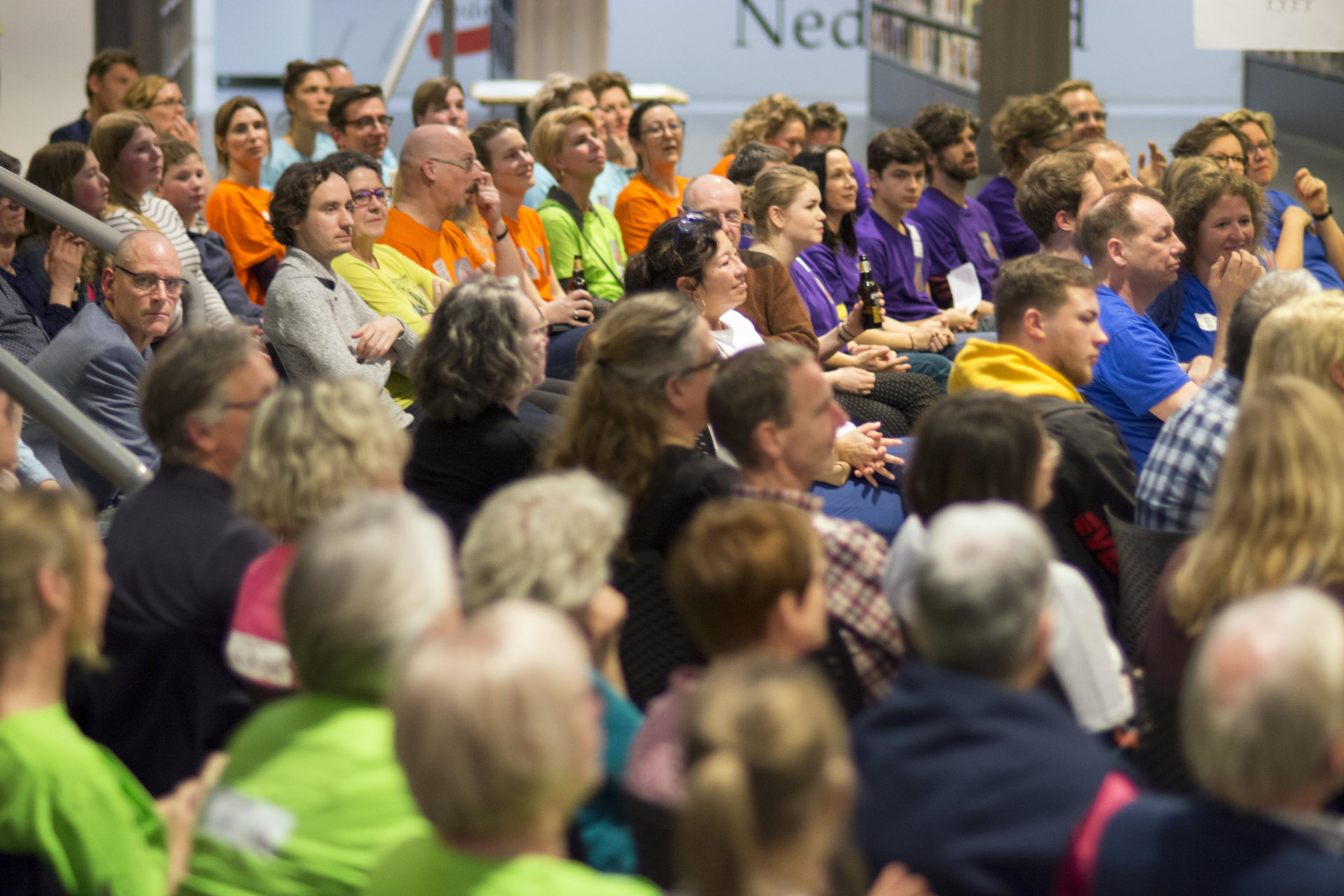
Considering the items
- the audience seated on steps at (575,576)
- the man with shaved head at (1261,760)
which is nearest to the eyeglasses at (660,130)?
the audience seated on steps at (575,576)

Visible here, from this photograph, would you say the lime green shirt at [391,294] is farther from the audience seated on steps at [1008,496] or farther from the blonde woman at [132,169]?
the audience seated on steps at [1008,496]

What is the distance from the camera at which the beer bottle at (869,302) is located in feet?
15.2

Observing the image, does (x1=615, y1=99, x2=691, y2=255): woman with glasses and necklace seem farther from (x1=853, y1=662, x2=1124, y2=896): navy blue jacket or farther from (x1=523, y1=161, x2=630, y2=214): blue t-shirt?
(x1=853, y1=662, x2=1124, y2=896): navy blue jacket

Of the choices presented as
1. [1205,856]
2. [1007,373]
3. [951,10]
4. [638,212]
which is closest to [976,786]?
[1205,856]

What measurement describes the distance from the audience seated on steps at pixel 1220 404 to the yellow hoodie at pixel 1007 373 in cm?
43

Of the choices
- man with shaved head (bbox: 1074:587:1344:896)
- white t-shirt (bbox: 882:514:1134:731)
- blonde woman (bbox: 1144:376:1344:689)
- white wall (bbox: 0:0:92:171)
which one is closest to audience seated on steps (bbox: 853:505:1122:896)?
man with shaved head (bbox: 1074:587:1344:896)

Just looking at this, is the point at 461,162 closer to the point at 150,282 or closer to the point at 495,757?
the point at 150,282

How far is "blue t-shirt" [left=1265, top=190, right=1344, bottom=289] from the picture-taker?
587cm

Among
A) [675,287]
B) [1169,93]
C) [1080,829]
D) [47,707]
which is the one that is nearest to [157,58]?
[675,287]

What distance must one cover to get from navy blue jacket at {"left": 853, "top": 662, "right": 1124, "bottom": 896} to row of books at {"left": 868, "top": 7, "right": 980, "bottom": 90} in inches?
411

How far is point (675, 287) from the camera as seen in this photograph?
416 centimetres

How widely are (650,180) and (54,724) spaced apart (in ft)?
18.4

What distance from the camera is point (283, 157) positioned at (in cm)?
697

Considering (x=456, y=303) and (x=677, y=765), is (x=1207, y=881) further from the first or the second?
(x=456, y=303)
